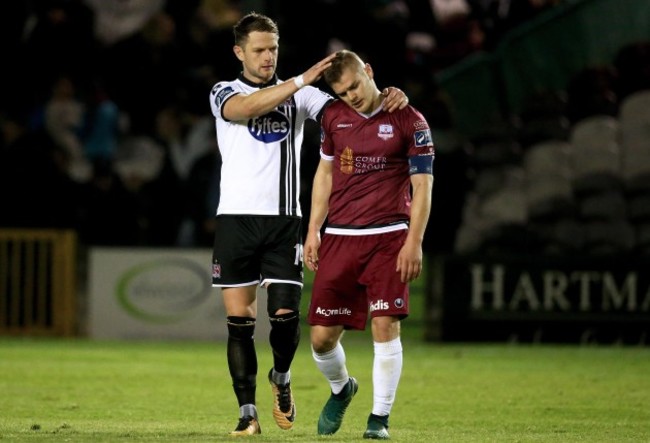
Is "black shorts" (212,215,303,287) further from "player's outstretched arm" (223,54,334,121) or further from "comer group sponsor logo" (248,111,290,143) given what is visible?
"player's outstretched arm" (223,54,334,121)

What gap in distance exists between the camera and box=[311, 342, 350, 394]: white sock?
25.6 ft

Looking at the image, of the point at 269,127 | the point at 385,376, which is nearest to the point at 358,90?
the point at 269,127

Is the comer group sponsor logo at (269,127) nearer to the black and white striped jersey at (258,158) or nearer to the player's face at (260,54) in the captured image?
the black and white striped jersey at (258,158)

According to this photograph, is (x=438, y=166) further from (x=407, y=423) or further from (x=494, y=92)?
(x=407, y=423)

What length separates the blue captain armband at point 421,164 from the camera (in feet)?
24.4

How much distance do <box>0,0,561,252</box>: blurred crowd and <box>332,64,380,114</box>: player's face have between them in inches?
393

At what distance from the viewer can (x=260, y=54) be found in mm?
7734

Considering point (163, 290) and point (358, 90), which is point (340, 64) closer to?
point (358, 90)

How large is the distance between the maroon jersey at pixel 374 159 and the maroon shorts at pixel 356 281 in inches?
4.0

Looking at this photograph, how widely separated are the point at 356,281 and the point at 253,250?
0.60 meters

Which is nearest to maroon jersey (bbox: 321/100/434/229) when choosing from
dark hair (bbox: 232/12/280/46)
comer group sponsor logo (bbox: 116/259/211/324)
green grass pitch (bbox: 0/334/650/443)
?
dark hair (bbox: 232/12/280/46)

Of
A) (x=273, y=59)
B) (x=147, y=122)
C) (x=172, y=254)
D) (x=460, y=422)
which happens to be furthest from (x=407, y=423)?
(x=147, y=122)

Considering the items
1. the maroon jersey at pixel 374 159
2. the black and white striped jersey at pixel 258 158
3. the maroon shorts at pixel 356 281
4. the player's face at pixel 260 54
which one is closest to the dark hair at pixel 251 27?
the player's face at pixel 260 54

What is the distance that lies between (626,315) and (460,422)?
27.6 ft
